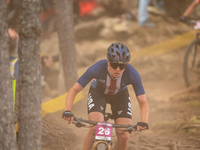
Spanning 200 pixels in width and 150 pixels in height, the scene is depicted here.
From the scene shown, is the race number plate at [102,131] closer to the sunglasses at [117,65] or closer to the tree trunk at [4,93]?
the sunglasses at [117,65]

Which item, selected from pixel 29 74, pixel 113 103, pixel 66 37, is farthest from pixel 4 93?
pixel 66 37

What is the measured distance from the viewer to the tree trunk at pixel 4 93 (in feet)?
10.7

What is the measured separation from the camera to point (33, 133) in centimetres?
350

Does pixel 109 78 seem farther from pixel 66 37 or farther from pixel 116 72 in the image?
pixel 66 37

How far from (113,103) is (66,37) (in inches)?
115

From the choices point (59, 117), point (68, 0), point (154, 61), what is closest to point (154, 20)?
point (154, 61)

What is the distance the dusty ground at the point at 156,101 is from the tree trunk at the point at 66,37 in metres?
0.89

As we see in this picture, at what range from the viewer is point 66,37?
672 centimetres

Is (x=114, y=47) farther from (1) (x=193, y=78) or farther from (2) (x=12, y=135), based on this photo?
(1) (x=193, y=78)

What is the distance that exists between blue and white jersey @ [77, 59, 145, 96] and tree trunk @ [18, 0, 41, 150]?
0.88 m

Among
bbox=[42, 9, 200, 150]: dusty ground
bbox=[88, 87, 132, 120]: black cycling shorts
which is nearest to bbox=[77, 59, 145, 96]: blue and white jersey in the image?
bbox=[88, 87, 132, 120]: black cycling shorts

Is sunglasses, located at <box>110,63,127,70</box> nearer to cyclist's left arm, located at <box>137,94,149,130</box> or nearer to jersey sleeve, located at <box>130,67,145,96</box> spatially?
jersey sleeve, located at <box>130,67,145,96</box>

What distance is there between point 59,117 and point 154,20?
8679 millimetres

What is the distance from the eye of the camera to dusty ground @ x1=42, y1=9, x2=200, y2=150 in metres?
5.30
